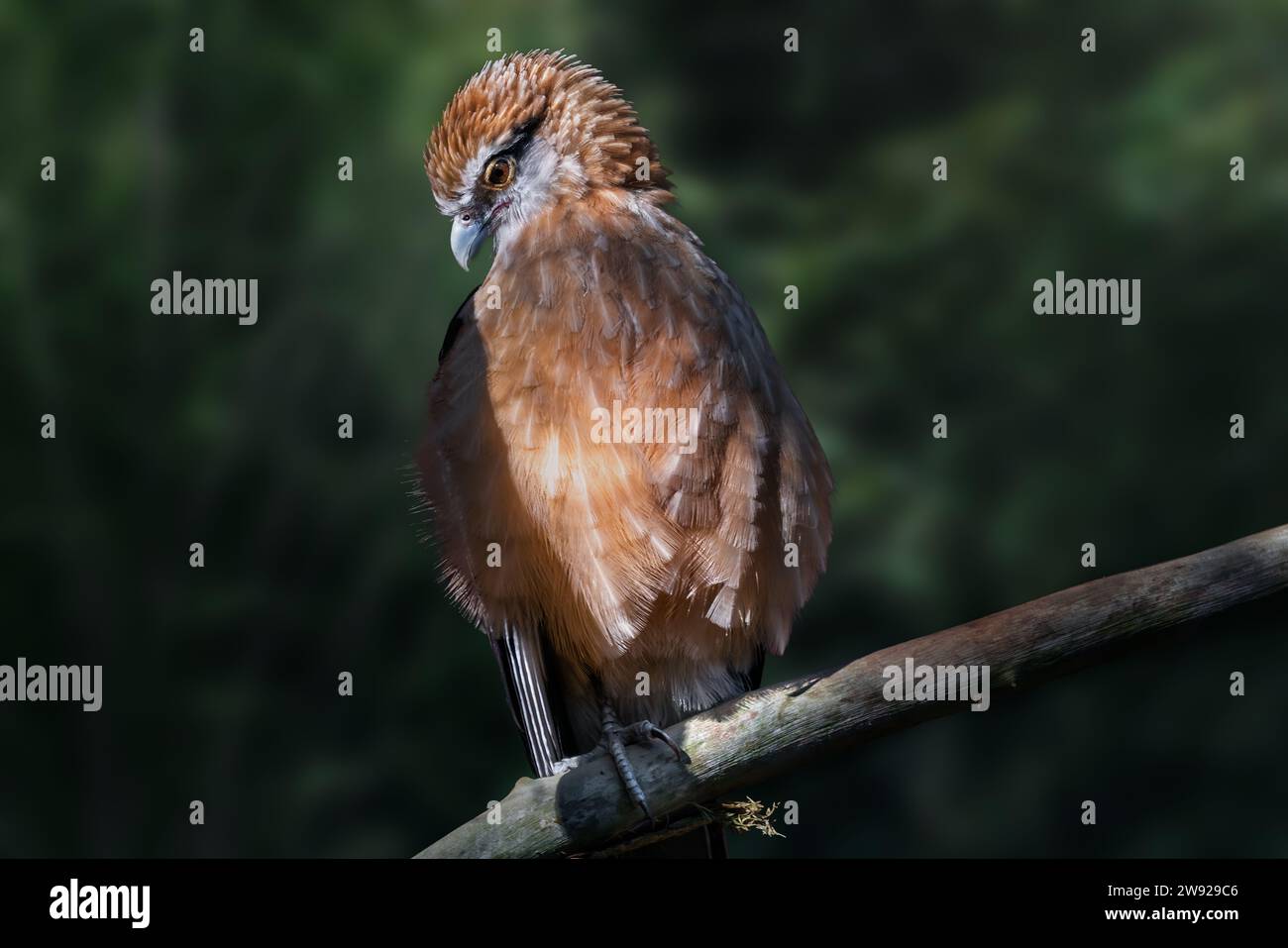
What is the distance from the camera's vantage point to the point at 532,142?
102 inches

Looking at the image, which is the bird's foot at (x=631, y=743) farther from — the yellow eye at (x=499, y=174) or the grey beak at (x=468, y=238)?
the yellow eye at (x=499, y=174)

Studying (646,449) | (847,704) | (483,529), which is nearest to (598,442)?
(646,449)

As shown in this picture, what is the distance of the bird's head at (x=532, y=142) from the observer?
8.32 feet

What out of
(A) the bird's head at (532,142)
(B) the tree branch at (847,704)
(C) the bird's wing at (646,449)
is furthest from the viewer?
(A) the bird's head at (532,142)

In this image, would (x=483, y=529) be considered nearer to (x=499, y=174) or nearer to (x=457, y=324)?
(x=457, y=324)

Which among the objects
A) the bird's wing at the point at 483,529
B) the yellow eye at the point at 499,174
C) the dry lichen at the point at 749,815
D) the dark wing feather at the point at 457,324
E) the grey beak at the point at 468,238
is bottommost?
the dry lichen at the point at 749,815

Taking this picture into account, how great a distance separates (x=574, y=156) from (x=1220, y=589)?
4.91 ft

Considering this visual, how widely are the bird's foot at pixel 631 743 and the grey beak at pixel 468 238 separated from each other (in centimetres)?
102

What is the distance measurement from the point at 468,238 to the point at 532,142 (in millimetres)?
241

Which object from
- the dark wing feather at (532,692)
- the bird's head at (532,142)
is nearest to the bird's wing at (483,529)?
the dark wing feather at (532,692)

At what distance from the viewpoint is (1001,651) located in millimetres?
2184

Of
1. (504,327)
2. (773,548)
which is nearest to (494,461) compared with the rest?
(504,327)

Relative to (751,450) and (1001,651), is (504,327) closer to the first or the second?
(751,450)

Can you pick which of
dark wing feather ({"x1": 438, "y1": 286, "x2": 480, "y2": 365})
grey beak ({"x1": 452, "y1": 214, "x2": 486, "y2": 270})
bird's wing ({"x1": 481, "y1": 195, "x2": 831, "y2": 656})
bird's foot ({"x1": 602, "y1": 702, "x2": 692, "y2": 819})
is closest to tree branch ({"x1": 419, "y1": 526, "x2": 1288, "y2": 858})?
bird's foot ({"x1": 602, "y1": 702, "x2": 692, "y2": 819})
